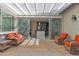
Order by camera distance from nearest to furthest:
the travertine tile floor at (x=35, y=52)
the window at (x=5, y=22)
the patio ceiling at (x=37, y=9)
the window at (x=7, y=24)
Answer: the travertine tile floor at (x=35, y=52), the window at (x=5, y=22), the window at (x=7, y=24), the patio ceiling at (x=37, y=9)

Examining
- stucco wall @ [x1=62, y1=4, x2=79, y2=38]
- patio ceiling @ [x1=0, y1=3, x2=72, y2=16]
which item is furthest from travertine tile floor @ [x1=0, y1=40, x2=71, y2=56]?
patio ceiling @ [x1=0, y1=3, x2=72, y2=16]

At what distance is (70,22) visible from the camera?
7.44 metres

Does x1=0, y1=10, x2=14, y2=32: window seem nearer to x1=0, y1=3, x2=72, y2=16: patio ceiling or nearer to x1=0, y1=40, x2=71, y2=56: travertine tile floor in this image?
x1=0, y1=3, x2=72, y2=16: patio ceiling

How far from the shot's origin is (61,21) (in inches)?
341

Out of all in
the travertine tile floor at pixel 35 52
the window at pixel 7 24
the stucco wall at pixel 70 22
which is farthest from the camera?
the window at pixel 7 24

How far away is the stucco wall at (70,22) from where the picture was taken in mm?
6543

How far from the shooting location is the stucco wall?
6543mm

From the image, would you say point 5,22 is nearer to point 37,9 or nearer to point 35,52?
point 37,9

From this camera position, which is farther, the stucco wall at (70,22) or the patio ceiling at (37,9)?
the patio ceiling at (37,9)

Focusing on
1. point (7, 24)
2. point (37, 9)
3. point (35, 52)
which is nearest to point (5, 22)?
point (7, 24)

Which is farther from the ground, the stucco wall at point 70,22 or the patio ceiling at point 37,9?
the patio ceiling at point 37,9

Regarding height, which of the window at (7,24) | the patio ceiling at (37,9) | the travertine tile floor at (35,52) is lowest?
the travertine tile floor at (35,52)

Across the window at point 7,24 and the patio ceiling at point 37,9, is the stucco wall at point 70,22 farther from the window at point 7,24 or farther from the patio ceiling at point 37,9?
the window at point 7,24

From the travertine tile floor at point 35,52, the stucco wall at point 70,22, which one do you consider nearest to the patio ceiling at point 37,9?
the stucco wall at point 70,22
